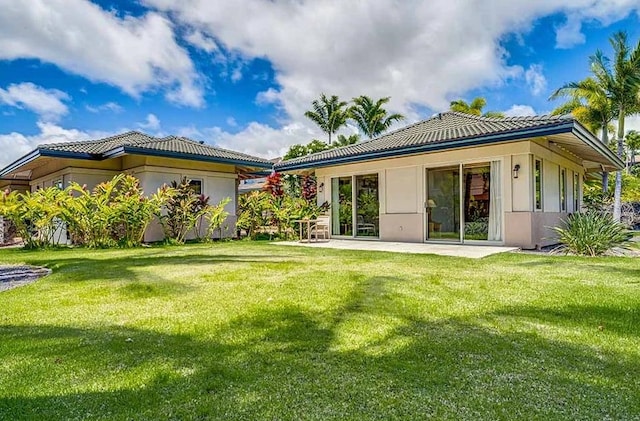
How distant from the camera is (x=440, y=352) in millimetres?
3043

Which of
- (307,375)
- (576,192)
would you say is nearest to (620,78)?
(576,192)

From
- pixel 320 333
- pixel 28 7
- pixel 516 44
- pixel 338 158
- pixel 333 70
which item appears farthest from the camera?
pixel 333 70

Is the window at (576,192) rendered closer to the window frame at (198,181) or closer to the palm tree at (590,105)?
the palm tree at (590,105)

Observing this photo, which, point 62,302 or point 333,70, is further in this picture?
point 333,70

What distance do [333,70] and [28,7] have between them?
14.6 meters

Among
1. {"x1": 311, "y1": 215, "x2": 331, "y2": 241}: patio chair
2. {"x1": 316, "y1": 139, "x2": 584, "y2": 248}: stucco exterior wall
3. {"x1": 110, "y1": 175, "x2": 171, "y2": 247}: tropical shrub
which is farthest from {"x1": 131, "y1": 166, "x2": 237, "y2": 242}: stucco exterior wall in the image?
{"x1": 316, "y1": 139, "x2": 584, "y2": 248}: stucco exterior wall

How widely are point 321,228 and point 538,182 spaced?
6691 mm

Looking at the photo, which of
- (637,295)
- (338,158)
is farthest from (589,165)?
(637,295)

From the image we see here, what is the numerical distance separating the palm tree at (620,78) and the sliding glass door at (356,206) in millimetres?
12556

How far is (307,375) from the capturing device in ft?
8.74

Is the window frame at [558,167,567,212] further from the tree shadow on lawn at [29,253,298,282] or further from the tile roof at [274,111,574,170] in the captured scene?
the tree shadow on lawn at [29,253,298,282]

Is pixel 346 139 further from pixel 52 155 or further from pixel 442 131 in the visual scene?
pixel 52 155

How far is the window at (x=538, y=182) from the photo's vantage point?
35.3 ft

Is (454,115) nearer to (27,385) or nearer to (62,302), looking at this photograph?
(62,302)
